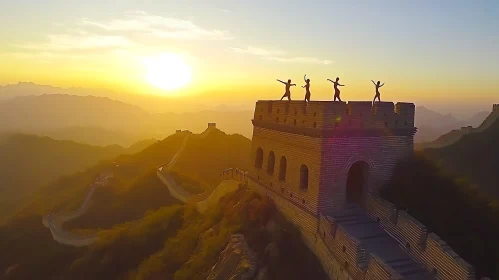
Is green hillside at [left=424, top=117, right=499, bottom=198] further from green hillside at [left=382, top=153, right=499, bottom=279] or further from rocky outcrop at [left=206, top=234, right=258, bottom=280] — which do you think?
rocky outcrop at [left=206, top=234, right=258, bottom=280]

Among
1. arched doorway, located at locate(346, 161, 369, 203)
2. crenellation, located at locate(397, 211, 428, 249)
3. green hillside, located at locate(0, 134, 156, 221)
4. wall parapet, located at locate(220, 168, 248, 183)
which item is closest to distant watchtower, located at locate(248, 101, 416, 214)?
arched doorway, located at locate(346, 161, 369, 203)

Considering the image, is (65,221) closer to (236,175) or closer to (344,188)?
(236,175)

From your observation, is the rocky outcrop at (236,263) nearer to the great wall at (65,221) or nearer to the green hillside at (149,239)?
the green hillside at (149,239)

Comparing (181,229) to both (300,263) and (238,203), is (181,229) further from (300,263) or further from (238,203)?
(300,263)

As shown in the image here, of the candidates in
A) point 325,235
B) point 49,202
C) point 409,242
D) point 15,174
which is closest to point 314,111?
point 325,235

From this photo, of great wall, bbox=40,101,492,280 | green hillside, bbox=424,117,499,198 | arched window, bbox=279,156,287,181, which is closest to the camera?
great wall, bbox=40,101,492,280

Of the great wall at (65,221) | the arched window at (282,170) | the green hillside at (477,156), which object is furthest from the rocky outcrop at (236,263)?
the green hillside at (477,156)
